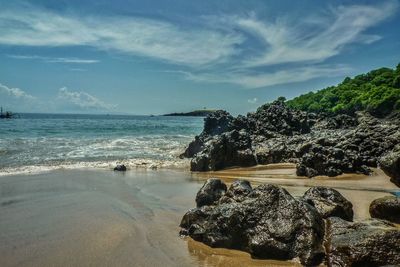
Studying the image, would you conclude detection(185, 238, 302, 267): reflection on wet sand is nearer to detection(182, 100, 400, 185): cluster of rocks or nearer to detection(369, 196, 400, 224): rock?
detection(369, 196, 400, 224): rock

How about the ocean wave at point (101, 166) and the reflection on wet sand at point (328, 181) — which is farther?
the ocean wave at point (101, 166)

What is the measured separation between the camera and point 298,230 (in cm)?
660

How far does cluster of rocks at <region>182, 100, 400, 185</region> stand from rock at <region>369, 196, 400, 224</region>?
4.78 metres

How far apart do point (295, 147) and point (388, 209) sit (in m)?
12.5

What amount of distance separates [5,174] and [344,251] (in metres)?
14.4

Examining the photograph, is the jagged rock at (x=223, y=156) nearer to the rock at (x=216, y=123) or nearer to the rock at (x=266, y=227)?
the rock at (x=216, y=123)

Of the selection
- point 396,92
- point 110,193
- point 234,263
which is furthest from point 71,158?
point 396,92

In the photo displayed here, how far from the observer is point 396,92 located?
43781 mm

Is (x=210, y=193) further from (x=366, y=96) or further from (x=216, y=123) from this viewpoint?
(x=366, y=96)

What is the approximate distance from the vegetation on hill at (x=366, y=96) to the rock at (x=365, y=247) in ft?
127

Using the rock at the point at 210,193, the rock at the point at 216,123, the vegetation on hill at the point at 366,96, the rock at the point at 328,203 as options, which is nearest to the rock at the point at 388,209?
the rock at the point at 328,203

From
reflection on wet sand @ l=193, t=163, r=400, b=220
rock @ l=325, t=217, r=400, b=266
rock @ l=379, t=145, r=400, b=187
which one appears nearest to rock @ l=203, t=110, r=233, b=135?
reflection on wet sand @ l=193, t=163, r=400, b=220

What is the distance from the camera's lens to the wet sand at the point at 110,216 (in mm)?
6707

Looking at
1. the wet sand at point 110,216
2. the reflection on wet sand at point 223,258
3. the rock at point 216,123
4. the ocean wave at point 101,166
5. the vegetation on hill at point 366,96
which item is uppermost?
the vegetation on hill at point 366,96
